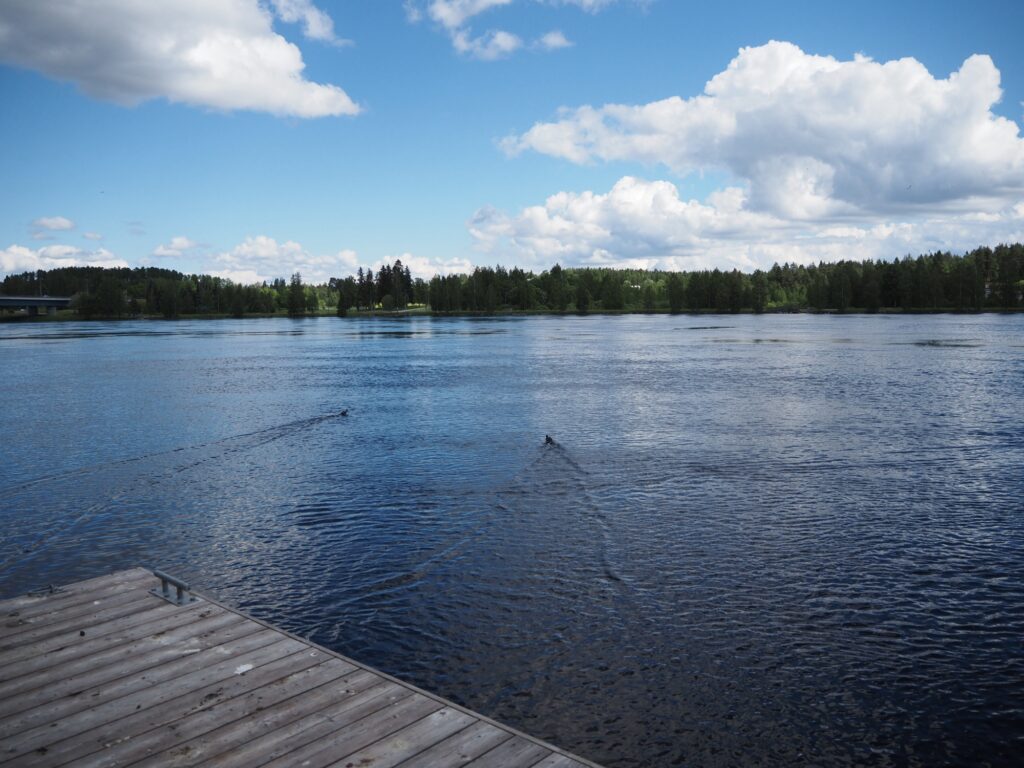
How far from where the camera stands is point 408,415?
47.0 metres

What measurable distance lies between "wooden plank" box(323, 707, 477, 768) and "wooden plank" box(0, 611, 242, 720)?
4256 millimetres

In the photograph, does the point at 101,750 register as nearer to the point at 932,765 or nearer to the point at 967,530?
the point at 932,765

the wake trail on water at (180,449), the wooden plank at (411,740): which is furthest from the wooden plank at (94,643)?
the wake trail on water at (180,449)

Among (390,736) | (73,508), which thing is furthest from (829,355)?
(390,736)

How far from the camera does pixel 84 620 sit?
12969mm

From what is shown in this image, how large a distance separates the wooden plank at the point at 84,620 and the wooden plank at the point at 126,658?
43.6 inches

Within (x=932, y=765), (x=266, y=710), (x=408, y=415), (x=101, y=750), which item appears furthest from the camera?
(x=408, y=415)

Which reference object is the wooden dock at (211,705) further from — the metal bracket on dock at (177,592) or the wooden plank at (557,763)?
the metal bracket on dock at (177,592)

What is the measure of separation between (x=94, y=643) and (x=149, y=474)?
21032 mm

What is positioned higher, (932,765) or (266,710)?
(266,710)

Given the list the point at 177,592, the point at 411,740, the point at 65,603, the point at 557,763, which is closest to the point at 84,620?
the point at 65,603

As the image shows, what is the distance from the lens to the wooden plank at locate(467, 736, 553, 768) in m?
8.52

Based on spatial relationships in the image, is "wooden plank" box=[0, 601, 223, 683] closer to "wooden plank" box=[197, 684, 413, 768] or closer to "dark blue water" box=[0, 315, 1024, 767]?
"dark blue water" box=[0, 315, 1024, 767]

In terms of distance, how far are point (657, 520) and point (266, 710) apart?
15.8m
